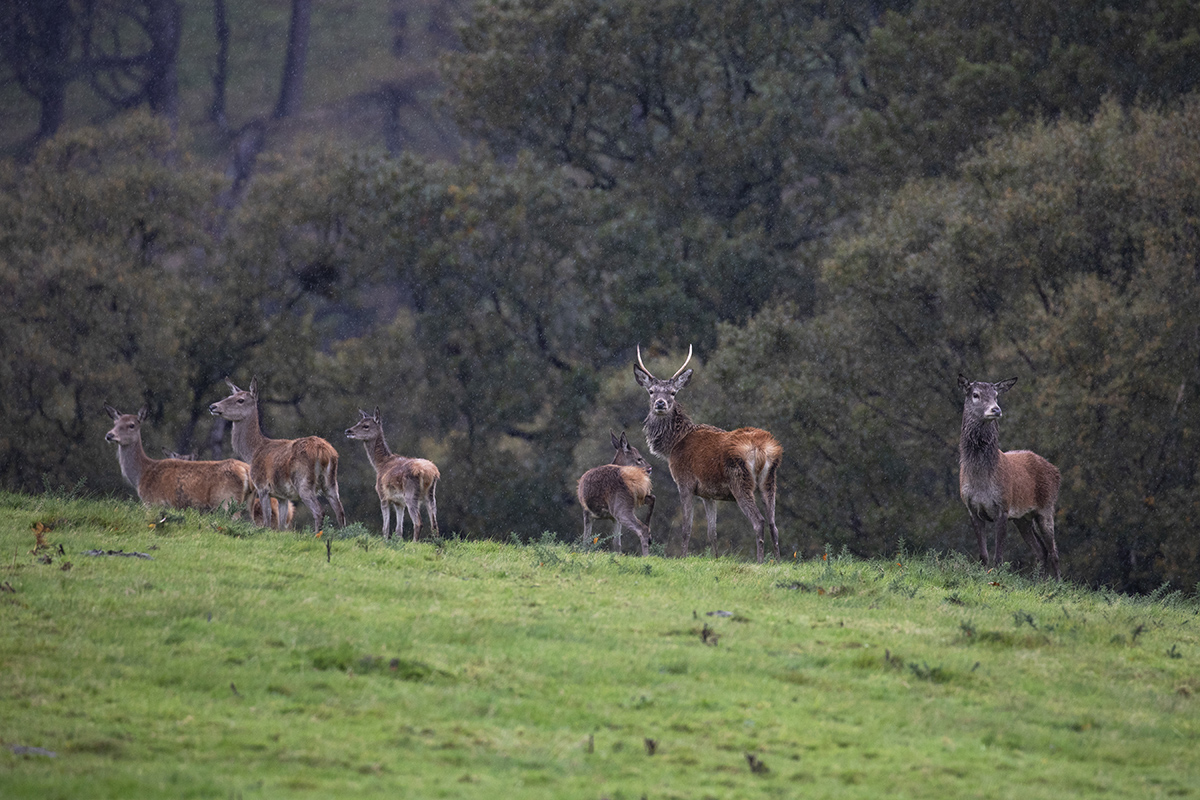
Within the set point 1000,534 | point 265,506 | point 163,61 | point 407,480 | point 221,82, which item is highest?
point 163,61

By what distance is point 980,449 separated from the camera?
1852 centimetres

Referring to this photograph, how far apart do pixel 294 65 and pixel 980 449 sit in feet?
210

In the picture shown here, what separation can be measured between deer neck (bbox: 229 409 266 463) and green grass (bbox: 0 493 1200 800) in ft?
27.0

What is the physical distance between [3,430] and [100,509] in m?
24.0

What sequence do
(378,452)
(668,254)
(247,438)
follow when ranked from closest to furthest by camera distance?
(247,438) < (378,452) < (668,254)

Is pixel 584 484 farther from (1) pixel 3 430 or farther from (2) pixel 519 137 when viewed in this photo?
(2) pixel 519 137

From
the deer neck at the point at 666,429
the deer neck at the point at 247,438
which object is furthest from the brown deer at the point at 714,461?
the deer neck at the point at 247,438

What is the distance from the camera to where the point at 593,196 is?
4334cm

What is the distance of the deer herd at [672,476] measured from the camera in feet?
58.8

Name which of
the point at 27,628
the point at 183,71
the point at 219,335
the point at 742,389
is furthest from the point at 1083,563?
the point at 183,71

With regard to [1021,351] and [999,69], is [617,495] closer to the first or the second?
[1021,351]

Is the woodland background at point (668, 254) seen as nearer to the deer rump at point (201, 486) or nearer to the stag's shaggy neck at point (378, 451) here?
the stag's shaggy neck at point (378, 451)

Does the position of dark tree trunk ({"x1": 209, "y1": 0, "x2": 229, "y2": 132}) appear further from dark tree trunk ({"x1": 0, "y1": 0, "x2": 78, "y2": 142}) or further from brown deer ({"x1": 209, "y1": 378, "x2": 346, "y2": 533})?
brown deer ({"x1": 209, "y1": 378, "x2": 346, "y2": 533})

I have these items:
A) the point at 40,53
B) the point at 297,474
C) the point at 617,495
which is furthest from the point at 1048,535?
the point at 40,53
